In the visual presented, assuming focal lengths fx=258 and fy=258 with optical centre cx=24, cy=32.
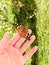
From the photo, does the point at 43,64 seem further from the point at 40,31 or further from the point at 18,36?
the point at 18,36

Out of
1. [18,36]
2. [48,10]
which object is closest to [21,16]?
[48,10]

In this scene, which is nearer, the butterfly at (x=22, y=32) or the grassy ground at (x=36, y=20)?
the butterfly at (x=22, y=32)

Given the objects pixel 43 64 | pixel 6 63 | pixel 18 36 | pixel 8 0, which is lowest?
pixel 43 64

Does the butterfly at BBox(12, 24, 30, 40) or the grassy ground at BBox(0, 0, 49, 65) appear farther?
the grassy ground at BBox(0, 0, 49, 65)

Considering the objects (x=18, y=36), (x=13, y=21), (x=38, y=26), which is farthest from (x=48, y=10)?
(x=18, y=36)

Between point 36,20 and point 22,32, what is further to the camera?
point 36,20

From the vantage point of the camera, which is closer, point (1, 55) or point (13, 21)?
point (1, 55)

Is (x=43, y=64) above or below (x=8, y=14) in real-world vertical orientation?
below
